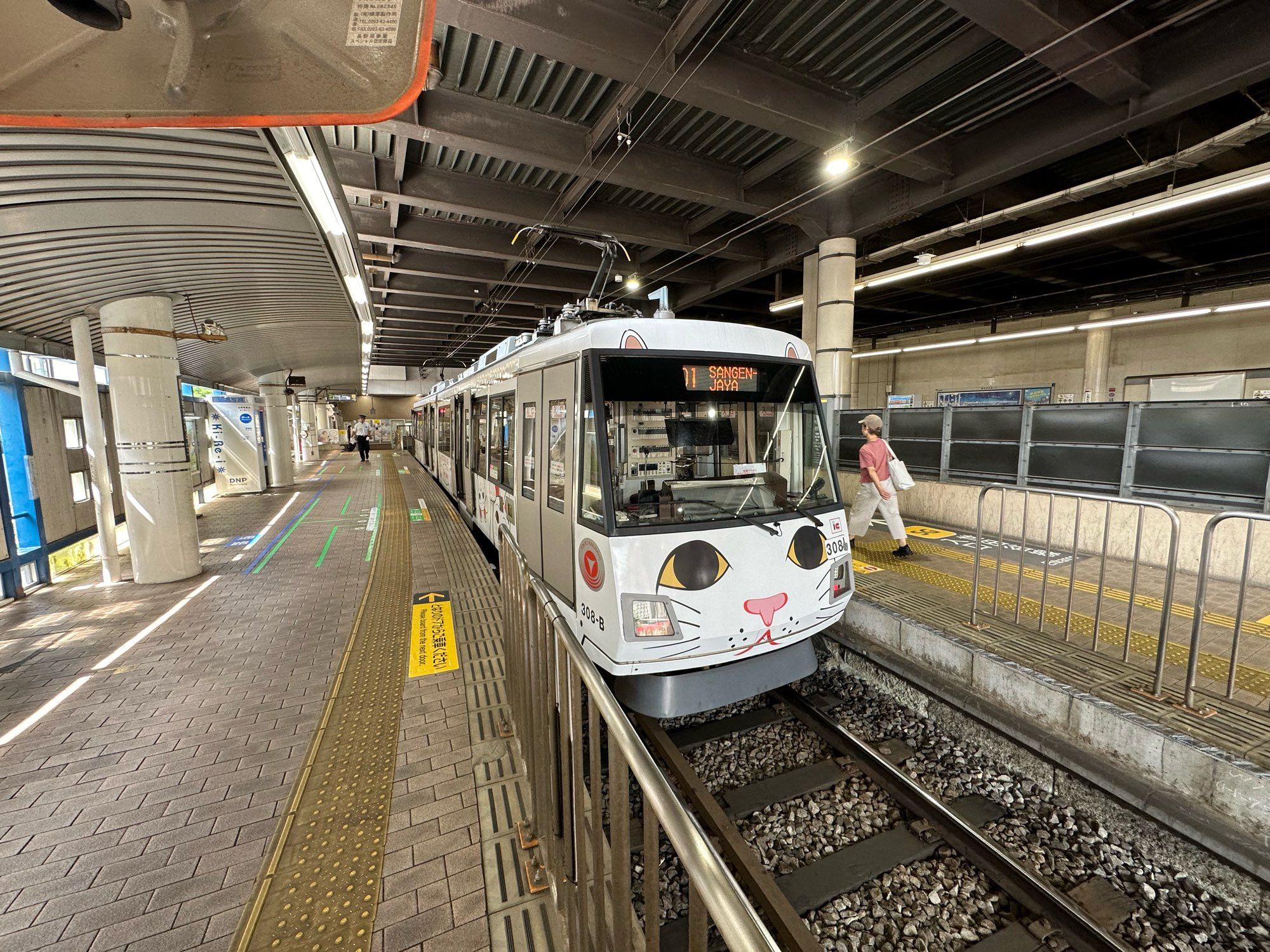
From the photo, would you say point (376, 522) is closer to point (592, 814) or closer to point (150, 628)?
point (150, 628)

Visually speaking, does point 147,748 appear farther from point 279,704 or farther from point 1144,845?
point 1144,845

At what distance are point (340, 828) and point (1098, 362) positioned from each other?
71.8ft

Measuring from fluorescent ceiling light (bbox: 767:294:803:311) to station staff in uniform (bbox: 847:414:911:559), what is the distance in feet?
19.2

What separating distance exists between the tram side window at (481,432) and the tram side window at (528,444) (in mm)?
1986

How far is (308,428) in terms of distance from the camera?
107 feet

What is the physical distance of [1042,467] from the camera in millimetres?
7703

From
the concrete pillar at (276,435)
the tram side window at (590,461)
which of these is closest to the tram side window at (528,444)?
the tram side window at (590,461)

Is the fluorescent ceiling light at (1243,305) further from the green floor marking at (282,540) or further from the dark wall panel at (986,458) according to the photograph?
the green floor marking at (282,540)

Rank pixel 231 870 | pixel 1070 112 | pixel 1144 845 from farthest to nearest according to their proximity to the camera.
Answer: pixel 1070 112, pixel 1144 845, pixel 231 870

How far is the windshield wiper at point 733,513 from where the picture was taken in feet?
11.4

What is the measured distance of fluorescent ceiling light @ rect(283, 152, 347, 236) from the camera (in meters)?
3.36

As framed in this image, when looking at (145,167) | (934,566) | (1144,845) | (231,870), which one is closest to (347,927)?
(231,870)

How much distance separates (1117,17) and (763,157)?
410 cm

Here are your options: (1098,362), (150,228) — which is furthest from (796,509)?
(1098,362)
